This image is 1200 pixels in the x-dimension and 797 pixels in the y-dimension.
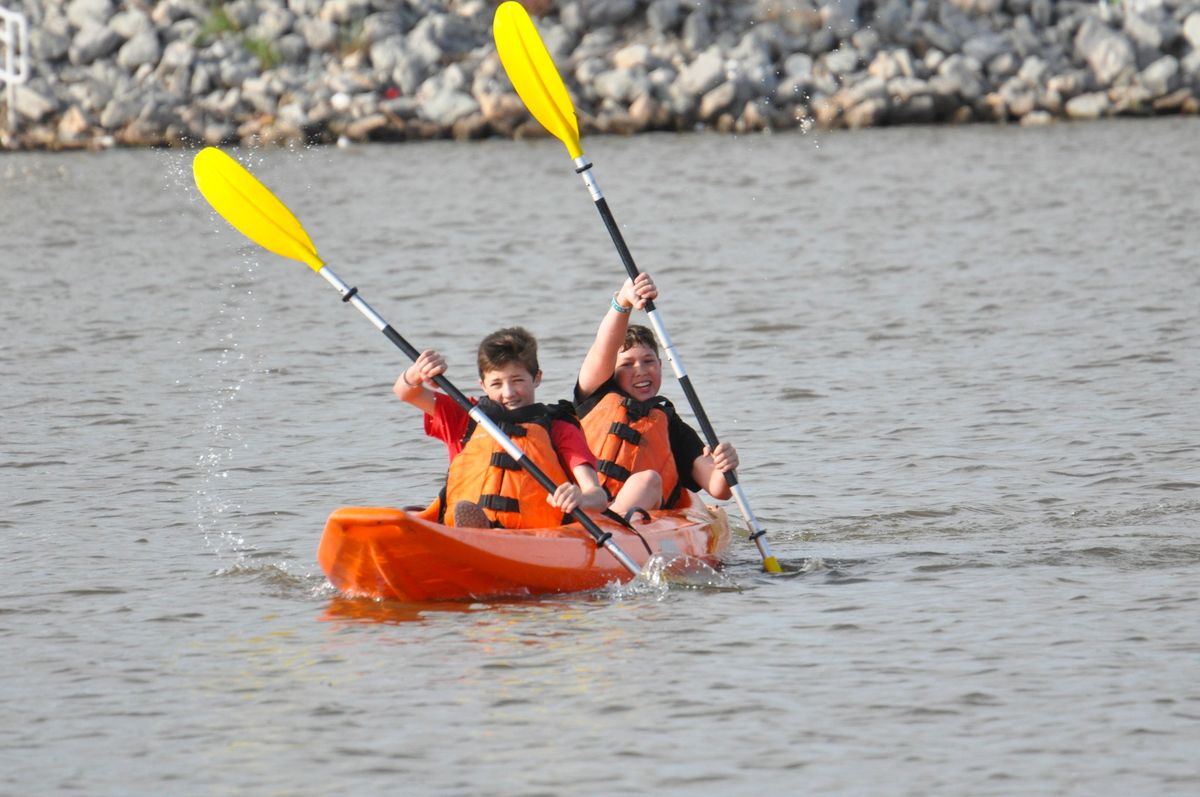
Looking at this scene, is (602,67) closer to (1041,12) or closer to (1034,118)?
(1034,118)

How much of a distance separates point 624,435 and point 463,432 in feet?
1.89

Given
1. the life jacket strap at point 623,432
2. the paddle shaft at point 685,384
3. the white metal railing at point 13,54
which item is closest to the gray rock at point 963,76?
the white metal railing at point 13,54

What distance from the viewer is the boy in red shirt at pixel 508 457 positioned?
606cm

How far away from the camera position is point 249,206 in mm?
6945

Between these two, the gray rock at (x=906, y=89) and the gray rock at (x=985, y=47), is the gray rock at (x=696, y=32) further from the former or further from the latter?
the gray rock at (x=985, y=47)

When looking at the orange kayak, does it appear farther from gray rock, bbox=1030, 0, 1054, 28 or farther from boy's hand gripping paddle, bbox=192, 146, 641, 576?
gray rock, bbox=1030, 0, 1054, 28

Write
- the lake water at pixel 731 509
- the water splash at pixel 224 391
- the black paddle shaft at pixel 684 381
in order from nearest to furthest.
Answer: the lake water at pixel 731 509 < the black paddle shaft at pixel 684 381 < the water splash at pixel 224 391

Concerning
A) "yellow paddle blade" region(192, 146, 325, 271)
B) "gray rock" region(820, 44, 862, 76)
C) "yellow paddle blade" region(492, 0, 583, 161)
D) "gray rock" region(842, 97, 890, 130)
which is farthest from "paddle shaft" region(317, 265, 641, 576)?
"gray rock" region(820, 44, 862, 76)

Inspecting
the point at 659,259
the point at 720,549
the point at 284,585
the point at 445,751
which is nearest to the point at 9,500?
the point at 284,585

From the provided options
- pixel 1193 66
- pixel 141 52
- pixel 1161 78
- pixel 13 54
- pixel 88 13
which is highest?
pixel 88 13

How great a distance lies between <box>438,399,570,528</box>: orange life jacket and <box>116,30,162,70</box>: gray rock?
1937 cm

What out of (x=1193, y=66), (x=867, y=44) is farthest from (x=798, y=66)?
(x=1193, y=66)

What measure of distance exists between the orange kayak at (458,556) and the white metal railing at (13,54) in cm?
1942

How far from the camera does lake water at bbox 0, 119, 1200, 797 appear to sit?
4.77 metres
